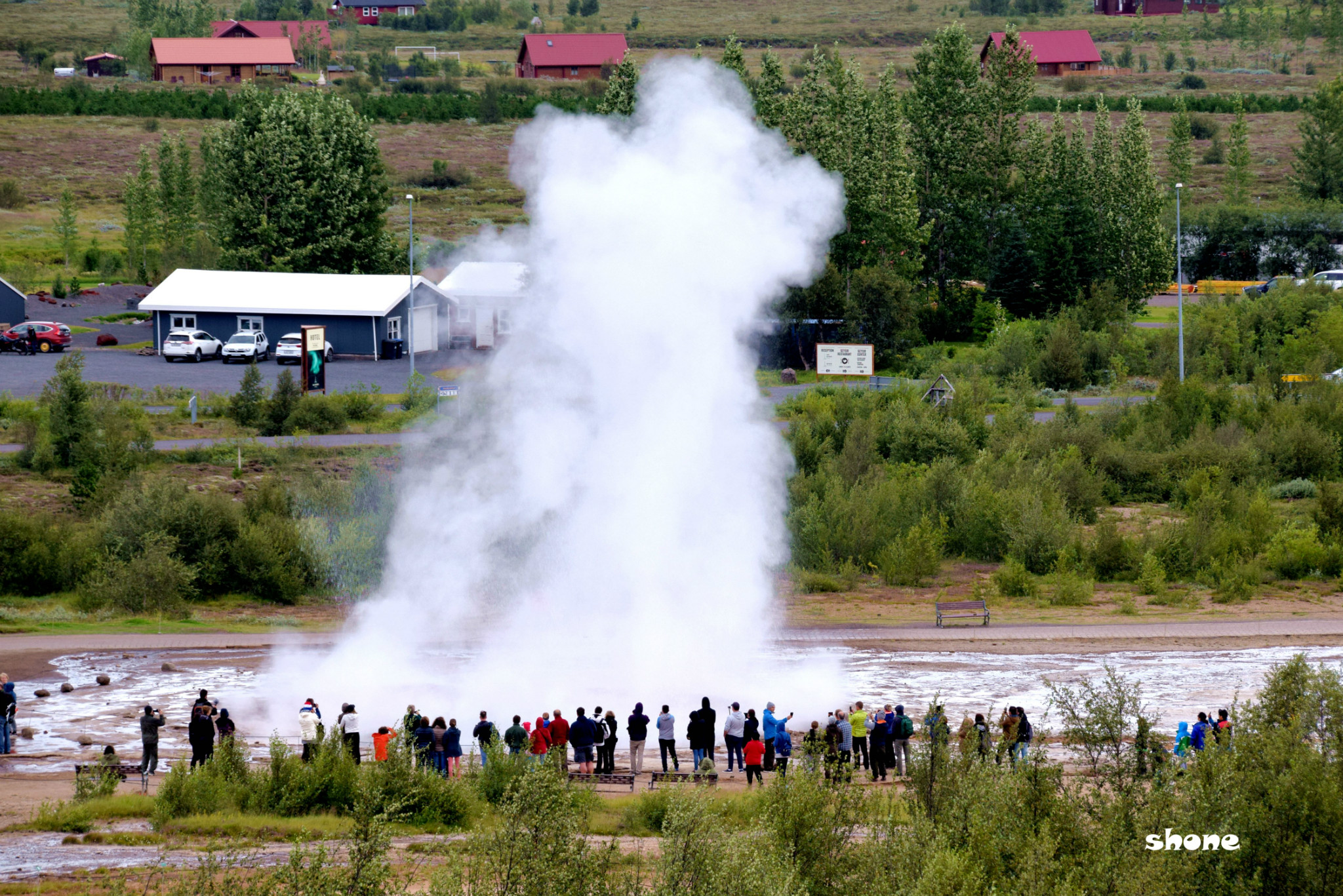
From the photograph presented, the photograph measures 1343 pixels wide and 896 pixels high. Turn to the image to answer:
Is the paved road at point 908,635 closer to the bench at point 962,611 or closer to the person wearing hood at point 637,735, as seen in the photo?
the bench at point 962,611

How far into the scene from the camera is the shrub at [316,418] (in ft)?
171

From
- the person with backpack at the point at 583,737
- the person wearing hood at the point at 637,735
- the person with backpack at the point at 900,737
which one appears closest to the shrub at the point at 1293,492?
the person with backpack at the point at 900,737

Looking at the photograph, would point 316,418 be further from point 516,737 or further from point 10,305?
point 516,737

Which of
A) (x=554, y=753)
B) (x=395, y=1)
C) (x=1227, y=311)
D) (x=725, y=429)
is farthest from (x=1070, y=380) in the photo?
(x=395, y=1)

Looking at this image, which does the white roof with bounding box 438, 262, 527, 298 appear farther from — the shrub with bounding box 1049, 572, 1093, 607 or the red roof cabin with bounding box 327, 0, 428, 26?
the red roof cabin with bounding box 327, 0, 428, 26

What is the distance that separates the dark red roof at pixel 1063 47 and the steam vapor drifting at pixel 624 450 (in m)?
138

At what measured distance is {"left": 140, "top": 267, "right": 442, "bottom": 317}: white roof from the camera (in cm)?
6619

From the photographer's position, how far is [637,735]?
76.5 ft

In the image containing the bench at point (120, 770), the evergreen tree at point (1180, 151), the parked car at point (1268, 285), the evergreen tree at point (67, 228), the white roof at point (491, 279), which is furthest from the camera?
the evergreen tree at point (1180, 151)

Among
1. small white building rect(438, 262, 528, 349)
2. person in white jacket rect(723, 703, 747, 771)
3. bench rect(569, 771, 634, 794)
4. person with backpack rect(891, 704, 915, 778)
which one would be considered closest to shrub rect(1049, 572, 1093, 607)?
person with backpack rect(891, 704, 915, 778)

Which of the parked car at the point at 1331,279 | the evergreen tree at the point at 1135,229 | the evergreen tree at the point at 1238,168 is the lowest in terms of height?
the parked car at the point at 1331,279

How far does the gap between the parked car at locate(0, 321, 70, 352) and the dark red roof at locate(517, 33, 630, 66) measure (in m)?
92.0

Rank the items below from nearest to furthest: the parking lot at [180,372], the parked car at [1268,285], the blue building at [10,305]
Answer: the parking lot at [180,372]
the blue building at [10,305]
the parked car at [1268,285]

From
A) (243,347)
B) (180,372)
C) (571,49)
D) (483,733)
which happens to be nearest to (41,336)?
(180,372)
